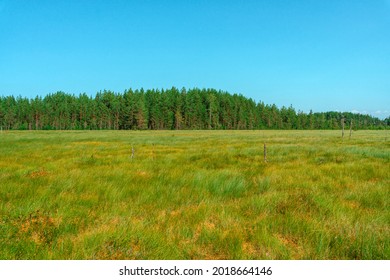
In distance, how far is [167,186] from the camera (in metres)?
7.97

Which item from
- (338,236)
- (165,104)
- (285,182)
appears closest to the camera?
(338,236)

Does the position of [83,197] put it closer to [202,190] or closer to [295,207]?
[202,190]

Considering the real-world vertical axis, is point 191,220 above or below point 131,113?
below

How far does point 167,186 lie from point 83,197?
2.47 meters

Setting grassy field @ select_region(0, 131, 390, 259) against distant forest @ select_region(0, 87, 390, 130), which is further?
distant forest @ select_region(0, 87, 390, 130)

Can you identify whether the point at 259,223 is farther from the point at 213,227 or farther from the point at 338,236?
the point at 338,236

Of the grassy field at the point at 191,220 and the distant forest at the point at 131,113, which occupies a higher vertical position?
the distant forest at the point at 131,113

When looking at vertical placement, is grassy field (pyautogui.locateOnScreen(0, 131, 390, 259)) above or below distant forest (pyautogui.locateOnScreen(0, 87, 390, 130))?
below

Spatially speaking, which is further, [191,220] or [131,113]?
[131,113]

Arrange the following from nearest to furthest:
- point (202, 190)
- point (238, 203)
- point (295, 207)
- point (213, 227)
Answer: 1. point (213, 227)
2. point (295, 207)
3. point (238, 203)
4. point (202, 190)

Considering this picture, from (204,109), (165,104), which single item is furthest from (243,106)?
(165,104)

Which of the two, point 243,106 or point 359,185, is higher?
point 243,106

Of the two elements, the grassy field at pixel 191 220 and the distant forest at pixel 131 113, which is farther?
the distant forest at pixel 131 113
